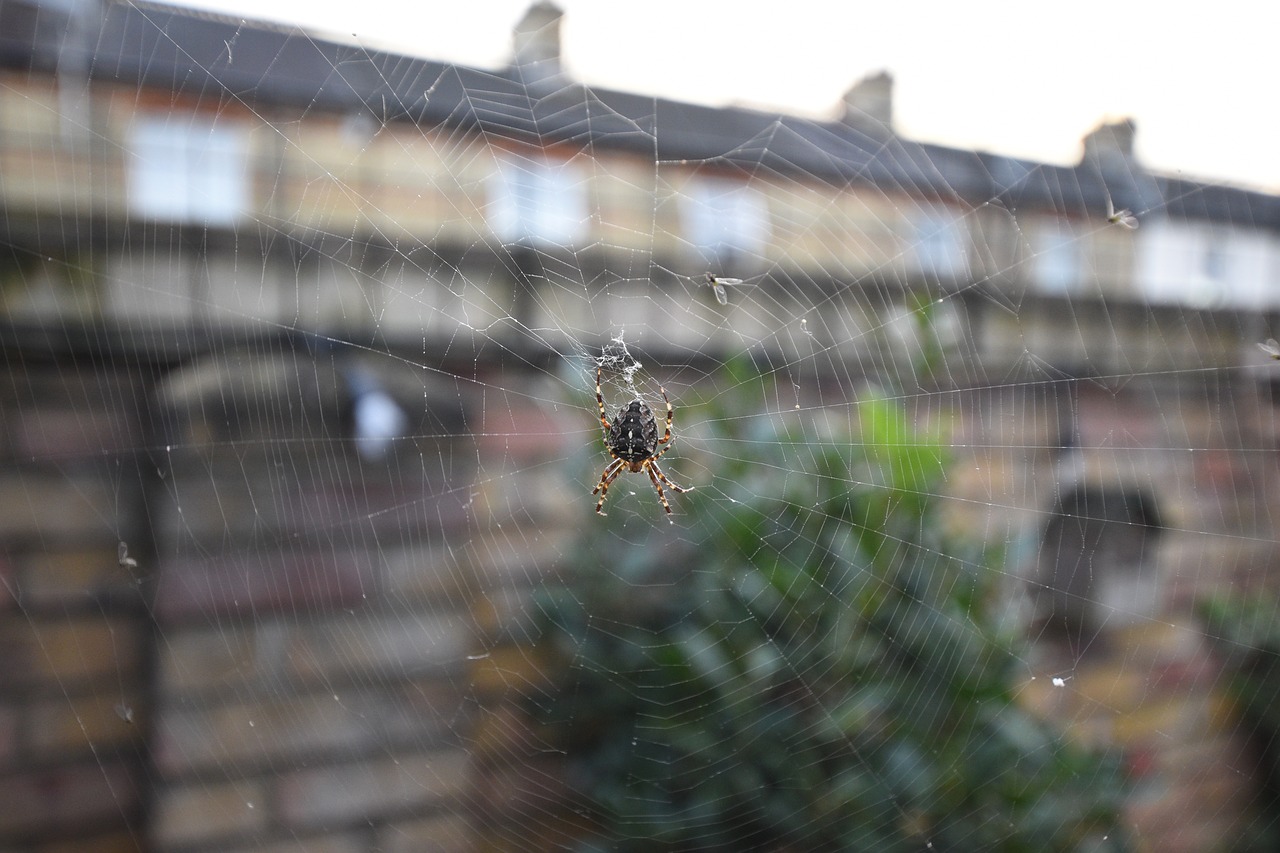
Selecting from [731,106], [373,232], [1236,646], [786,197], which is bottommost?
[1236,646]

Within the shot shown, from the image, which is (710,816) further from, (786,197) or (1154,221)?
(1154,221)

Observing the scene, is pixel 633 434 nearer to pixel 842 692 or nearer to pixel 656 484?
pixel 656 484

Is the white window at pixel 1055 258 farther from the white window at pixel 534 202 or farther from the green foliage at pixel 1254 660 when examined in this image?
the white window at pixel 534 202

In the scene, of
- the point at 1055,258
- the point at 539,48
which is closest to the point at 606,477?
the point at 539,48

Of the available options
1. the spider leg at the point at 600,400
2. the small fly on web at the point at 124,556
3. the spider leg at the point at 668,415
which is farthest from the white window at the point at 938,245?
the small fly on web at the point at 124,556

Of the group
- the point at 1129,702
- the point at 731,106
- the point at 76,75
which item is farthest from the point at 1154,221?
the point at 76,75

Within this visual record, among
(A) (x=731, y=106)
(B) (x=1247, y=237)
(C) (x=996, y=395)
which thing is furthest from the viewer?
(B) (x=1247, y=237)
